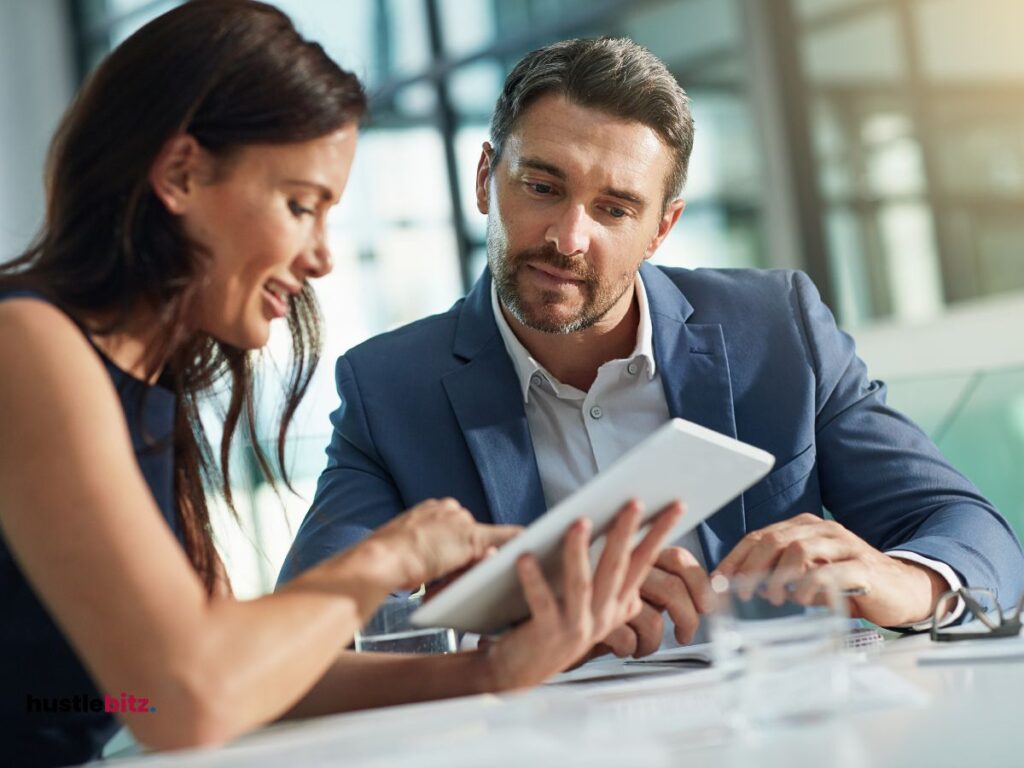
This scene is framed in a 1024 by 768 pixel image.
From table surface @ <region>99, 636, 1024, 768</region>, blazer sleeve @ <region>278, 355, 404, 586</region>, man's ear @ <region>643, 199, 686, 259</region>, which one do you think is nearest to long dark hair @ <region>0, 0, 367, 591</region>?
table surface @ <region>99, 636, 1024, 768</region>

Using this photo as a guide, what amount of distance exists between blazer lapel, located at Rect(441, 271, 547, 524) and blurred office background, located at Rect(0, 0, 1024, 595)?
1877mm

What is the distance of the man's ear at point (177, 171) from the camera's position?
1.25 metres

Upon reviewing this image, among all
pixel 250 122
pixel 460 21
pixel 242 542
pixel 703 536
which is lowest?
pixel 242 542

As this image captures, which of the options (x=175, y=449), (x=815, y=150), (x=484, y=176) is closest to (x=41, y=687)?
(x=175, y=449)

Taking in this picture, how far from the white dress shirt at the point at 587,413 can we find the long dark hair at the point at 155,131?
2.50ft

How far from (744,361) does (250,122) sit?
1.01m

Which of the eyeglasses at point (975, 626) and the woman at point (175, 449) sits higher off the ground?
the woman at point (175, 449)

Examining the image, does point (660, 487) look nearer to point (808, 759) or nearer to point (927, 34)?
point (808, 759)

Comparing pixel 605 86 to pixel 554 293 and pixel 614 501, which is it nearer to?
pixel 554 293

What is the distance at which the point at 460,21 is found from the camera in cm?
633

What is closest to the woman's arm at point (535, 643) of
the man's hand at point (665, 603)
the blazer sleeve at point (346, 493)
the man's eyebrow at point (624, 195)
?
the man's hand at point (665, 603)

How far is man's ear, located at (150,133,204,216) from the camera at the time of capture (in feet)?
4.10

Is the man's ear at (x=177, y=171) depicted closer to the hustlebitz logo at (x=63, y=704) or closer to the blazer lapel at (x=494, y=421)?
the hustlebitz logo at (x=63, y=704)

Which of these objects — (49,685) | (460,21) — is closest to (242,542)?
(460,21)
